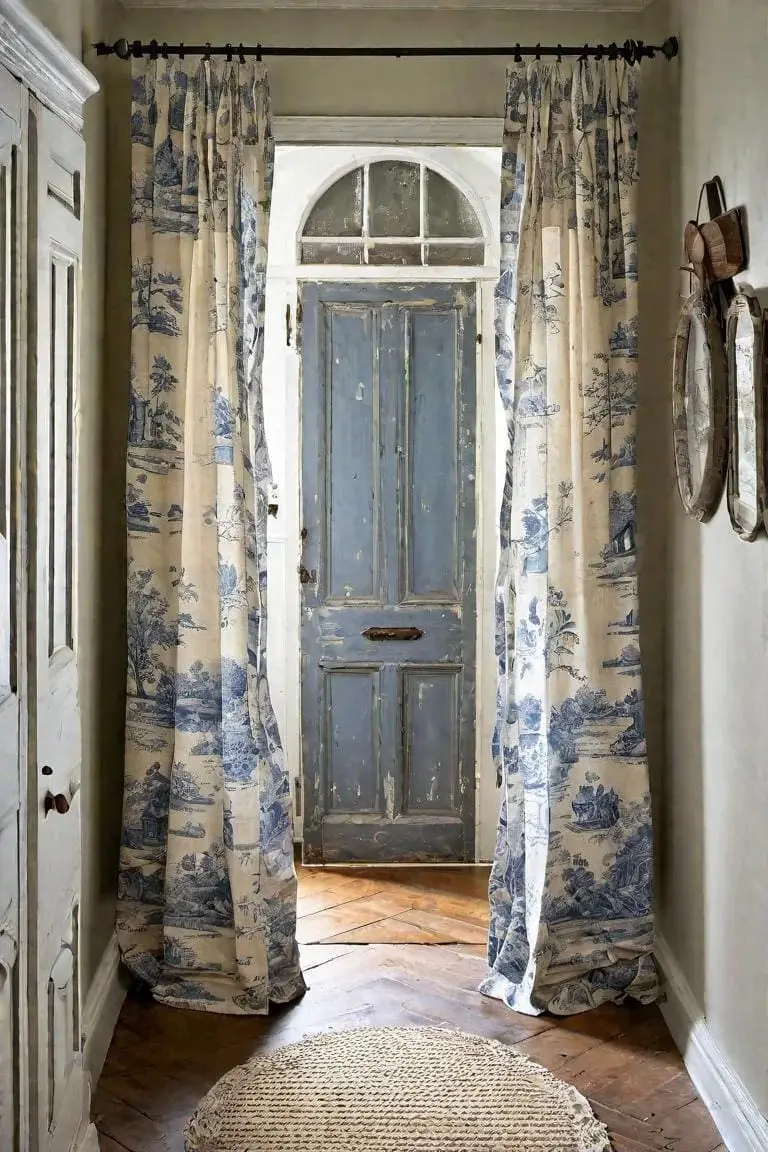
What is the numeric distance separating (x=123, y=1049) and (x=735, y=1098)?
4.83ft

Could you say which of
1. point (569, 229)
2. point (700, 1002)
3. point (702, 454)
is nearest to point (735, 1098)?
point (700, 1002)

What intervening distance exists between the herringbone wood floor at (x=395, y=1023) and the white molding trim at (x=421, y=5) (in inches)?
108

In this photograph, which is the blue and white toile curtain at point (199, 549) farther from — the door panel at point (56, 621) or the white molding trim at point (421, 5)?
the door panel at point (56, 621)

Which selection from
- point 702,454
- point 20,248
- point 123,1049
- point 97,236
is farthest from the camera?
point 97,236

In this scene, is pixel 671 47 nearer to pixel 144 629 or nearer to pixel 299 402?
pixel 299 402

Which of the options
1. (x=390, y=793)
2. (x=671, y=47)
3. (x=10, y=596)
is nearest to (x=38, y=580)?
(x=10, y=596)

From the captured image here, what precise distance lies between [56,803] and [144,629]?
1164 mm

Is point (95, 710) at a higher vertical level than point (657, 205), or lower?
lower

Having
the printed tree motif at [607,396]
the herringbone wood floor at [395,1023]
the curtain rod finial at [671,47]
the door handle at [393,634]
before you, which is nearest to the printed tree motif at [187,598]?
the herringbone wood floor at [395,1023]

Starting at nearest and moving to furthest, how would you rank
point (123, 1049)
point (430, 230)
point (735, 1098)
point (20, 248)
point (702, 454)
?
point (20, 248)
point (735, 1098)
point (702, 454)
point (123, 1049)
point (430, 230)

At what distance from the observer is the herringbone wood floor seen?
8.53ft

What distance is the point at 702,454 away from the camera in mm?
2709

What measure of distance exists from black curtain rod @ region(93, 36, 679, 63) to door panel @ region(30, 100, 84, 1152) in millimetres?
1010

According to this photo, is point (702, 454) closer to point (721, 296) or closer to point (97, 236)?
point (721, 296)
